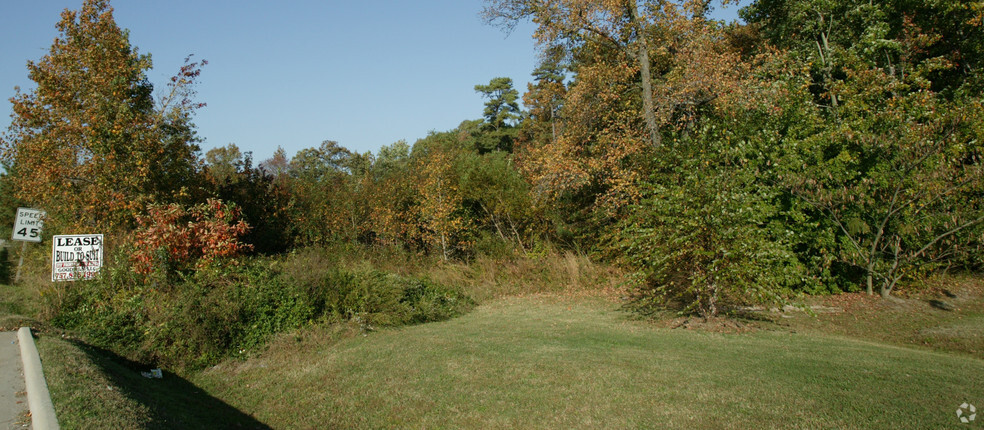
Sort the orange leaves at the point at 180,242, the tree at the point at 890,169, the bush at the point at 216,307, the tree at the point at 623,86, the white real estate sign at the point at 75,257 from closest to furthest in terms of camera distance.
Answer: the bush at the point at 216,307
the orange leaves at the point at 180,242
the white real estate sign at the point at 75,257
the tree at the point at 890,169
the tree at the point at 623,86

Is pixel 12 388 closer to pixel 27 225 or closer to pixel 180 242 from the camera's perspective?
pixel 180 242

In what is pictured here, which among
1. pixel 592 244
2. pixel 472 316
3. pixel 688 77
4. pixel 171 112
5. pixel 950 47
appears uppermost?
pixel 950 47

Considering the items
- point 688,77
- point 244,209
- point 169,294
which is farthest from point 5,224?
point 688,77

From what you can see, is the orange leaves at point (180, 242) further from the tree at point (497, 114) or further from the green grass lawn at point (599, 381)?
the tree at point (497, 114)

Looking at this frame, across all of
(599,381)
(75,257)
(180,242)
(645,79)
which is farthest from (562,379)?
(645,79)

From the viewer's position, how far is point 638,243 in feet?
39.0

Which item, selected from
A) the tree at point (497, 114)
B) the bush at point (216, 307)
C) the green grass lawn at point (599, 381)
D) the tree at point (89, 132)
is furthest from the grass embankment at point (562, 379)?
the tree at point (497, 114)

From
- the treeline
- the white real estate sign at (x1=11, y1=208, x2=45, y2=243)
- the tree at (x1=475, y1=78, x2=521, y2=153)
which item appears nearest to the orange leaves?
the treeline

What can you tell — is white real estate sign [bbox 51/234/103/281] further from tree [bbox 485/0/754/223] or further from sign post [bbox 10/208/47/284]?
tree [bbox 485/0/754/223]

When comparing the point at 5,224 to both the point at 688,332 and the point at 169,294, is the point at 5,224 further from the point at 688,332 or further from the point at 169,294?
the point at 688,332

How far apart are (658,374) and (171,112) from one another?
1759cm

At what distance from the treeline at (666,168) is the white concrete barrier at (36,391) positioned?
3.66 m

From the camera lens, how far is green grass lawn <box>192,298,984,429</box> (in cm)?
609

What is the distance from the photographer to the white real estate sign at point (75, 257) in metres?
12.9
